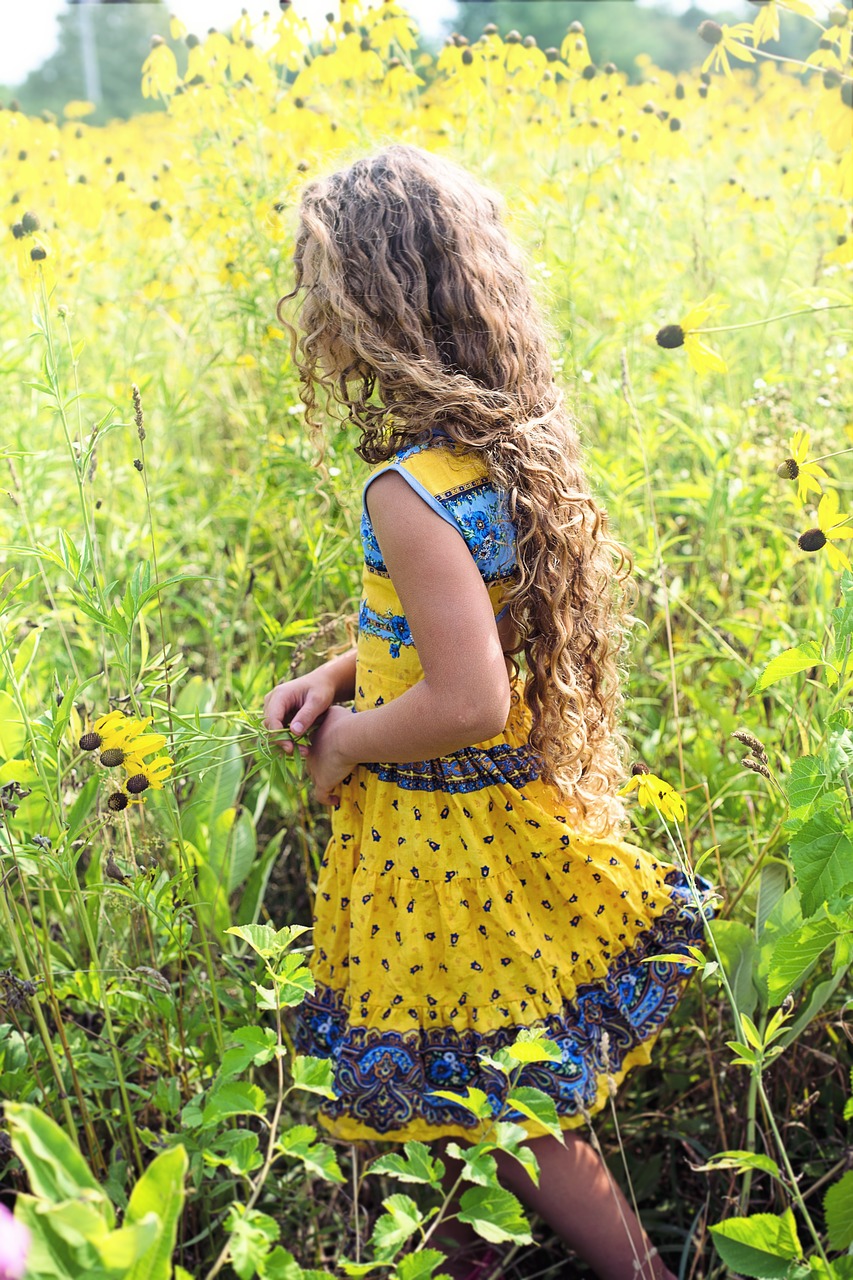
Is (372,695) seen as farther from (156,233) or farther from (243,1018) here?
(156,233)

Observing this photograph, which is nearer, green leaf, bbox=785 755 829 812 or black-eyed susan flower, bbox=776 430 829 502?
green leaf, bbox=785 755 829 812

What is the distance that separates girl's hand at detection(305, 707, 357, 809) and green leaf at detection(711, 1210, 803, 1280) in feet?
1.87

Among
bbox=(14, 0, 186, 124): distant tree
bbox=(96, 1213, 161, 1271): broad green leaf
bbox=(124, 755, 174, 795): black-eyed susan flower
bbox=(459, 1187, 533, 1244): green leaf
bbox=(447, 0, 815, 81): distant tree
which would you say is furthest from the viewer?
bbox=(14, 0, 186, 124): distant tree

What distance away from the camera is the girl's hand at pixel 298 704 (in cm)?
122

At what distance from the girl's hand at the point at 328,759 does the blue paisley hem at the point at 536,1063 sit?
260mm

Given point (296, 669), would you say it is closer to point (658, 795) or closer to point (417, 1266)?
point (658, 795)

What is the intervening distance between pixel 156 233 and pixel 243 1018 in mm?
2132

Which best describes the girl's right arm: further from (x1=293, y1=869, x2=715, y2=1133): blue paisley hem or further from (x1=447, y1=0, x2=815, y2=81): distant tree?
(x1=447, y1=0, x2=815, y2=81): distant tree

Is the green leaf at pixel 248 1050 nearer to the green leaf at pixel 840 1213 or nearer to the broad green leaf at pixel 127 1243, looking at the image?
the broad green leaf at pixel 127 1243

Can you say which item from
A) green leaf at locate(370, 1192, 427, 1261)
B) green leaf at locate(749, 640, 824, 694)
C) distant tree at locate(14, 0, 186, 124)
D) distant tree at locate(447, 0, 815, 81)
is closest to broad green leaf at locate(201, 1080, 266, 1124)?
green leaf at locate(370, 1192, 427, 1261)

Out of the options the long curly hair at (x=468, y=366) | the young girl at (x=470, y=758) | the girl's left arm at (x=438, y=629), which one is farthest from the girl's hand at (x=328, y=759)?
the long curly hair at (x=468, y=366)

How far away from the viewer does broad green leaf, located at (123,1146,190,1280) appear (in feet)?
2.03

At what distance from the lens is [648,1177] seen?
1.35 meters

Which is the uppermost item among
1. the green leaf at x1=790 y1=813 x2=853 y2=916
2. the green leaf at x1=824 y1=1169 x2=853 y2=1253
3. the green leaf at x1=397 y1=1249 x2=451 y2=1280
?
the green leaf at x1=790 y1=813 x2=853 y2=916
